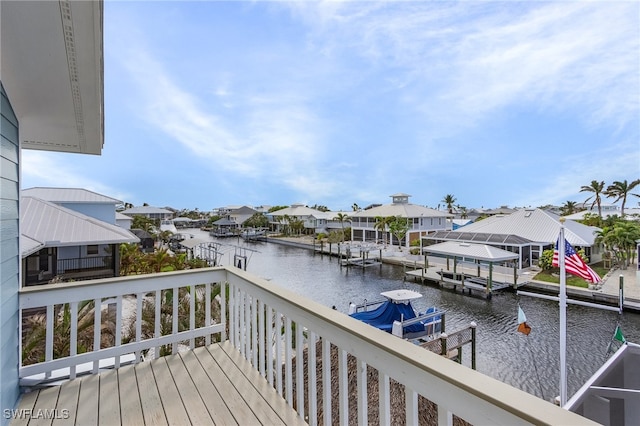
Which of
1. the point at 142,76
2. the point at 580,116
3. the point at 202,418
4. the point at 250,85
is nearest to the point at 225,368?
the point at 202,418

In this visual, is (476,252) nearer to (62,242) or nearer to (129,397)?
(129,397)

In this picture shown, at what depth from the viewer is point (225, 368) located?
8.36ft

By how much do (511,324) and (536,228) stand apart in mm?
12027

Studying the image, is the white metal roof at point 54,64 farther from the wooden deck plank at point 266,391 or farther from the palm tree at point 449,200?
the palm tree at point 449,200

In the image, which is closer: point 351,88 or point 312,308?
point 312,308

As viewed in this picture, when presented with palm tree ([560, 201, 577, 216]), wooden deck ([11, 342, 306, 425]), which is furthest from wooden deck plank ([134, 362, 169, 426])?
palm tree ([560, 201, 577, 216])

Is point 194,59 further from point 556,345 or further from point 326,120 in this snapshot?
point 326,120

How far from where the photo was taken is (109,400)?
2.15m

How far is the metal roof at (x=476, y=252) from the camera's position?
14.8 metres

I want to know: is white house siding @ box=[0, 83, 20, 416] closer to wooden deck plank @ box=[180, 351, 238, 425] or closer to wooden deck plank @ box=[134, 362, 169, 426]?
wooden deck plank @ box=[134, 362, 169, 426]

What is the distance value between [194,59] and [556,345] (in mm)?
15521

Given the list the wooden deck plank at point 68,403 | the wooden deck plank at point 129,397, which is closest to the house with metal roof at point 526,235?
the wooden deck plank at point 129,397

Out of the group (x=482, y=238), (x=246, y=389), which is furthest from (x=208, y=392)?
(x=482, y=238)

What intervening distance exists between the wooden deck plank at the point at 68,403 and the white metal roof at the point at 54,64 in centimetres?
217
